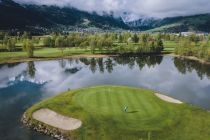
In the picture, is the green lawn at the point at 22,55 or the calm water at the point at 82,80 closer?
the calm water at the point at 82,80

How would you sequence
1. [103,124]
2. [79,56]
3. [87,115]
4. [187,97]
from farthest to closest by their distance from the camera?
[79,56]
[187,97]
[87,115]
[103,124]

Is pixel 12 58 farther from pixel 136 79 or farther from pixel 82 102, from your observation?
pixel 82 102

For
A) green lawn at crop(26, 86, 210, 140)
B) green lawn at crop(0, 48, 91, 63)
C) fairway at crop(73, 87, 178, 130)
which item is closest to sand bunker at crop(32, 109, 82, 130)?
green lawn at crop(26, 86, 210, 140)

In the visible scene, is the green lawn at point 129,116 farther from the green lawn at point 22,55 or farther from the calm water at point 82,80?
the green lawn at point 22,55

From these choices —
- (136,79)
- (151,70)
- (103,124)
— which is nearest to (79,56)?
(151,70)

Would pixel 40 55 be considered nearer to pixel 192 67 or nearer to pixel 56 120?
pixel 192 67

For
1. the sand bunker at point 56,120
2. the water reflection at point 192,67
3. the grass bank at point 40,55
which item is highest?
the grass bank at point 40,55

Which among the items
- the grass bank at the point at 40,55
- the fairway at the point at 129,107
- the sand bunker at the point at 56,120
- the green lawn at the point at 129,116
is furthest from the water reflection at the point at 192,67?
the sand bunker at the point at 56,120
